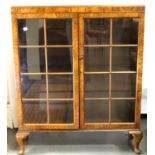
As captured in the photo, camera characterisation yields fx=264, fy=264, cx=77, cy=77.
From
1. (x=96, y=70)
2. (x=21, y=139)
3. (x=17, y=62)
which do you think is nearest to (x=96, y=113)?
(x=96, y=70)

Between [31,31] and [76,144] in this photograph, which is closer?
[31,31]

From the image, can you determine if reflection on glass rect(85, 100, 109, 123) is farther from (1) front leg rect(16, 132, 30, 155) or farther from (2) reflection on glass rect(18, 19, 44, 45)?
(2) reflection on glass rect(18, 19, 44, 45)

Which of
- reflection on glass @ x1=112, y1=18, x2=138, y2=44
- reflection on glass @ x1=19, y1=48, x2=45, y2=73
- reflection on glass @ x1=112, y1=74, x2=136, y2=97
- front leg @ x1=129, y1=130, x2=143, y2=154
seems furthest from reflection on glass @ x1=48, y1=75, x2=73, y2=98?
front leg @ x1=129, y1=130, x2=143, y2=154

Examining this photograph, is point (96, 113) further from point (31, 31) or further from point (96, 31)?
point (31, 31)

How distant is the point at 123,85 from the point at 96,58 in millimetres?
308

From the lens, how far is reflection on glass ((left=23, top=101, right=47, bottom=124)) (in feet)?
6.89

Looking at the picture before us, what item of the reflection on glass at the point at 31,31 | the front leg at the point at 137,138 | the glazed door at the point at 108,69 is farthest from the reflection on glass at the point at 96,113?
the reflection on glass at the point at 31,31

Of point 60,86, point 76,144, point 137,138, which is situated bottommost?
point 76,144

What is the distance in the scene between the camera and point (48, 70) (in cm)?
202

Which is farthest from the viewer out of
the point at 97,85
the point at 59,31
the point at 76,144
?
the point at 76,144

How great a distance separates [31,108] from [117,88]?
70 centimetres

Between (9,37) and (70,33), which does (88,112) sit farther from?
(9,37)

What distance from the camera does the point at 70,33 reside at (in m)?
1.95

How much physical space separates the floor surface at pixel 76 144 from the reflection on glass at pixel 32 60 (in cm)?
70
